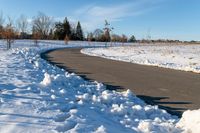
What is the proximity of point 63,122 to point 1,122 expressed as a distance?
1014 millimetres

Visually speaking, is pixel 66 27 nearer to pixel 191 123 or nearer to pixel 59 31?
pixel 59 31

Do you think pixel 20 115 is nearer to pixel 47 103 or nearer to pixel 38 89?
pixel 47 103

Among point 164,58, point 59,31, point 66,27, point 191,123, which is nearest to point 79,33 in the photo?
point 59,31

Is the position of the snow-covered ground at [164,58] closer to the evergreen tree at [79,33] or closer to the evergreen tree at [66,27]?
the evergreen tree at [66,27]

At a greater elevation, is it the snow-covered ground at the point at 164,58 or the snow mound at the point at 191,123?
the snow mound at the point at 191,123

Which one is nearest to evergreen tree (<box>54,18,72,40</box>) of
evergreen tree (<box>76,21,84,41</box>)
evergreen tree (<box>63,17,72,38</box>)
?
evergreen tree (<box>63,17,72,38</box>)

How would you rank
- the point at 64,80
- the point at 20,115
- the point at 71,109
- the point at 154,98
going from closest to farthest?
Answer: the point at 20,115, the point at 71,109, the point at 154,98, the point at 64,80

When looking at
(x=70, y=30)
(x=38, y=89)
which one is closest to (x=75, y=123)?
(x=38, y=89)

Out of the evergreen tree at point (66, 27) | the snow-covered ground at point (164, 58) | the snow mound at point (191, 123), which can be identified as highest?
the evergreen tree at point (66, 27)

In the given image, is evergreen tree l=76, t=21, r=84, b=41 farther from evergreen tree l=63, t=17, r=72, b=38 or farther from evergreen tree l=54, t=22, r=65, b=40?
evergreen tree l=54, t=22, r=65, b=40

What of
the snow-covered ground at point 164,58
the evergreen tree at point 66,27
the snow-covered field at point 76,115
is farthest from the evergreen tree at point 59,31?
the snow-covered field at point 76,115

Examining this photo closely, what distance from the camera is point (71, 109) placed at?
670cm

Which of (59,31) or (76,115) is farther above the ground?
A: (59,31)

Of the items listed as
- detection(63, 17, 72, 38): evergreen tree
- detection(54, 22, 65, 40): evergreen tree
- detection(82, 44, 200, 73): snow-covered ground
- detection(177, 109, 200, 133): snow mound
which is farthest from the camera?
detection(54, 22, 65, 40): evergreen tree
